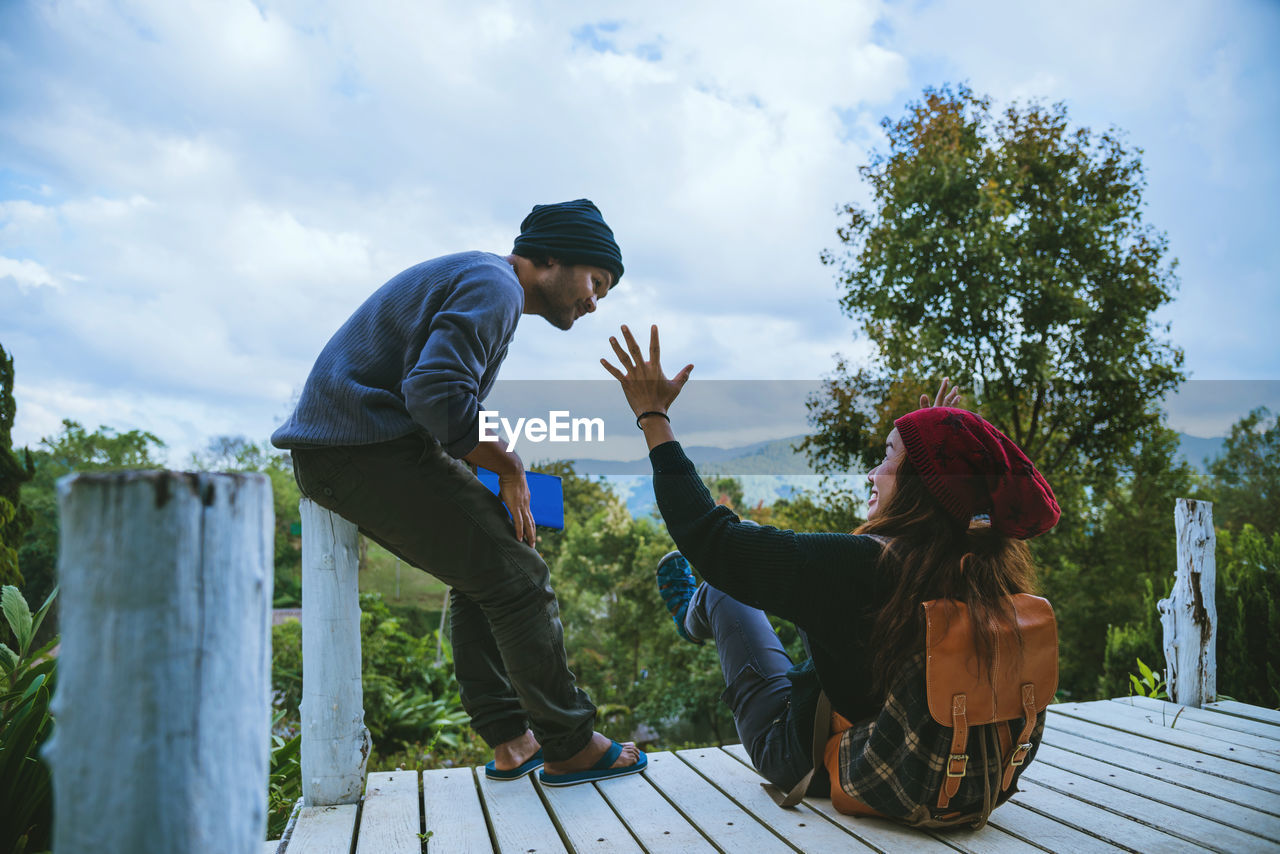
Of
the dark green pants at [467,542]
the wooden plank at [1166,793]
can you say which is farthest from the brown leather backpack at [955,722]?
the dark green pants at [467,542]

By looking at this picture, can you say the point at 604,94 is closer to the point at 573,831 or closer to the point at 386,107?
the point at 386,107

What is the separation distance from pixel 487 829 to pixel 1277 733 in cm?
266

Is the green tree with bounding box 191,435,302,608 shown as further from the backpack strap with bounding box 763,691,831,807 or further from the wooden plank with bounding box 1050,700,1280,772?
the backpack strap with bounding box 763,691,831,807

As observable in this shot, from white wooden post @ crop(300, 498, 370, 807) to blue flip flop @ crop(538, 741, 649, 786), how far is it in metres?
0.49

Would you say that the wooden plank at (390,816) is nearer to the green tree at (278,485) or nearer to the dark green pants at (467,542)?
the dark green pants at (467,542)

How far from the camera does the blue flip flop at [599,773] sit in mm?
2105

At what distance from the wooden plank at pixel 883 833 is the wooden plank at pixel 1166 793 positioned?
665 millimetres

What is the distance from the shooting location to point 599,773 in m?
2.15

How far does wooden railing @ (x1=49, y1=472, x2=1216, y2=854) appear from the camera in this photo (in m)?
0.68

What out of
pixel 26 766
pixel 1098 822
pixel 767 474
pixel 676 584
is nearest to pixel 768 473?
pixel 767 474

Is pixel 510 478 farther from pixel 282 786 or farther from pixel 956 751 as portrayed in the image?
pixel 282 786

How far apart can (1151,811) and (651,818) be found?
124 cm

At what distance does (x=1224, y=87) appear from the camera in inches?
351

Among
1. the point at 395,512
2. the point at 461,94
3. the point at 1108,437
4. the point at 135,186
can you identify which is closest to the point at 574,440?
the point at 395,512
